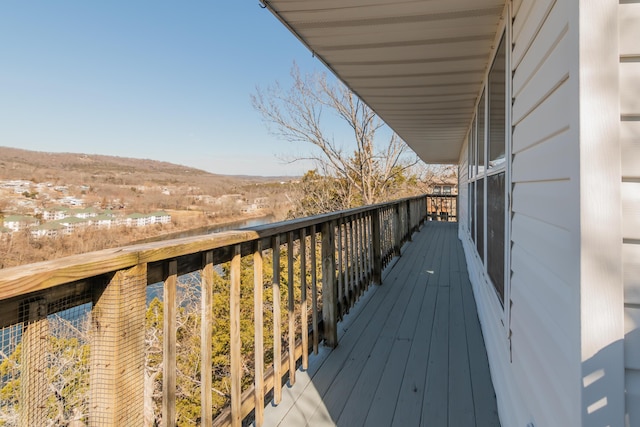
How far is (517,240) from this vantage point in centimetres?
158

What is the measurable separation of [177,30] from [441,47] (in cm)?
2413

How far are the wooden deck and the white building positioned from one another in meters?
0.24

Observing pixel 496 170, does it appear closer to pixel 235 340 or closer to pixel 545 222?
pixel 545 222

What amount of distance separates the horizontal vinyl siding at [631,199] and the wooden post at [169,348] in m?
1.31

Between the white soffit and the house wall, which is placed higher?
the white soffit

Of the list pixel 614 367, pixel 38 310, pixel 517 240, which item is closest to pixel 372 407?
pixel 517 240

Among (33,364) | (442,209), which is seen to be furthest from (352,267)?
(442,209)

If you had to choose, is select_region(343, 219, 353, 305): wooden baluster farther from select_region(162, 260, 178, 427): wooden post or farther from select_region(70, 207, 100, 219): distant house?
select_region(70, 207, 100, 219): distant house

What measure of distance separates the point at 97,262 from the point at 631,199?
1.34 meters

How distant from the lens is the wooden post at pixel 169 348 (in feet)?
3.92

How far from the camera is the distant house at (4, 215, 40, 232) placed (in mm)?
4261

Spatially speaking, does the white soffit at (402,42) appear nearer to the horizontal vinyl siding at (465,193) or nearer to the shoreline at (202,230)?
the shoreline at (202,230)

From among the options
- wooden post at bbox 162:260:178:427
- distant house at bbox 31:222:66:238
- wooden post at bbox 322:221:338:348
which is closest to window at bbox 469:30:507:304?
wooden post at bbox 322:221:338:348

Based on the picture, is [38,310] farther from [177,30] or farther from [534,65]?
[177,30]
